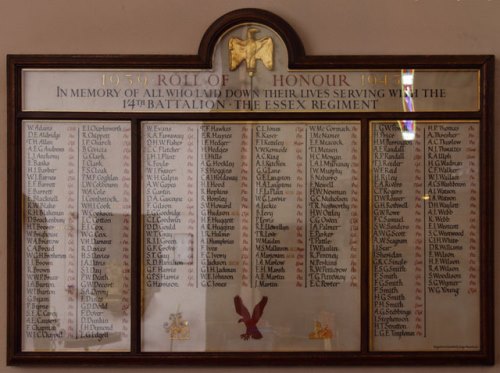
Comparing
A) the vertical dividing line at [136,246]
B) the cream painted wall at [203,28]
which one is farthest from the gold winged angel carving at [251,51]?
the vertical dividing line at [136,246]

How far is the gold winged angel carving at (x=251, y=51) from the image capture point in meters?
2.06

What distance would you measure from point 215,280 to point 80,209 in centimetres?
47

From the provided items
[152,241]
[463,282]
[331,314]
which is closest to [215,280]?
[152,241]

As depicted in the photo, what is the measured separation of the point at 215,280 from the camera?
206cm

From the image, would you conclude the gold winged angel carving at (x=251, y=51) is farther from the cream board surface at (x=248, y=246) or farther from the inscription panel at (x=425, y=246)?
the inscription panel at (x=425, y=246)

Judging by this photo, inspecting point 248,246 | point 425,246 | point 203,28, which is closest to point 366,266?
point 425,246

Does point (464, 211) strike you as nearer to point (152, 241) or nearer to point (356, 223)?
point (356, 223)

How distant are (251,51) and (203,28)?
0.17m

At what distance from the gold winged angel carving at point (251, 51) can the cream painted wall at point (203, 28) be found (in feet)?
0.33

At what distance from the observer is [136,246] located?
2.04m

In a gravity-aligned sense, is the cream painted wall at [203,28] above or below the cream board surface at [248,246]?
above

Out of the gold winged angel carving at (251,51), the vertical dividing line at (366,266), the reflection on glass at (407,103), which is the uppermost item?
the gold winged angel carving at (251,51)

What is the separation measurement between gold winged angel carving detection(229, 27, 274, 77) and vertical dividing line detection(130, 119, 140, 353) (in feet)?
1.18

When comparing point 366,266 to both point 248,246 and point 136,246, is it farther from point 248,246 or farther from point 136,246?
point 136,246
